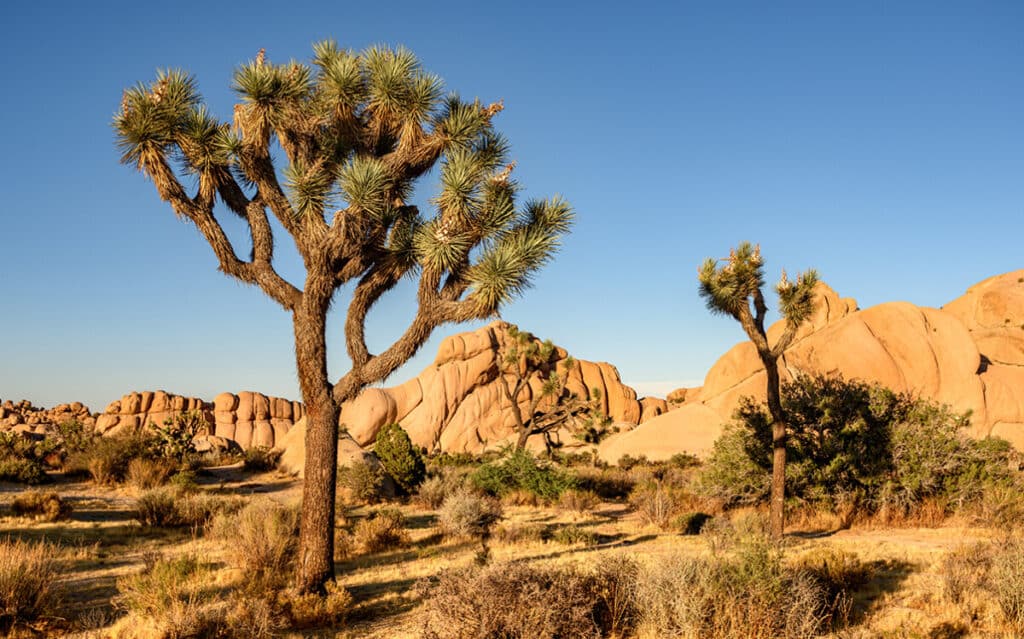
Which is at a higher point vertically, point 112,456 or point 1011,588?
point 112,456

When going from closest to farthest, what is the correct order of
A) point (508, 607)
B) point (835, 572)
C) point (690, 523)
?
point (508, 607) < point (835, 572) < point (690, 523)

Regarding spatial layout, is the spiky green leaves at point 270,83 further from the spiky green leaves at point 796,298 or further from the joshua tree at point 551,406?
the joshua tree at point 551,406

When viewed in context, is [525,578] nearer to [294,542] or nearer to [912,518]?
[294,542]

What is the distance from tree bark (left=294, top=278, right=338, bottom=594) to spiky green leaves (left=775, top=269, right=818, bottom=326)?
777cm

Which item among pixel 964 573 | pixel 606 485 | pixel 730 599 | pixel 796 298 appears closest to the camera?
pixel 730 599

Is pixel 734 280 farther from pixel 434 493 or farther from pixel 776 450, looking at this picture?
pixel 434 493

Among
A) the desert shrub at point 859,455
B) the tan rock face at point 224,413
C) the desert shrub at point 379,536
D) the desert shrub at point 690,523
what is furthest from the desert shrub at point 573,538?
the tan rock face at point 224,413

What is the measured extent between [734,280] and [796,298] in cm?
113

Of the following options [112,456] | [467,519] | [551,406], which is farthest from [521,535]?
[551,406]

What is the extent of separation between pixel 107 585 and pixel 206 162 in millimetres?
5898

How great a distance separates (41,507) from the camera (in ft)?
48.1

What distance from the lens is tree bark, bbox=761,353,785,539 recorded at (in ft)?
39.0

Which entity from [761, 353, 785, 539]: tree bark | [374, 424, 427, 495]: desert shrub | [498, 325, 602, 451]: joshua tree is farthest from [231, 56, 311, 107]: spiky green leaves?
[498, 325, 602, 451]: joshua tree

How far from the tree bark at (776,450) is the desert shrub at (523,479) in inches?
289
